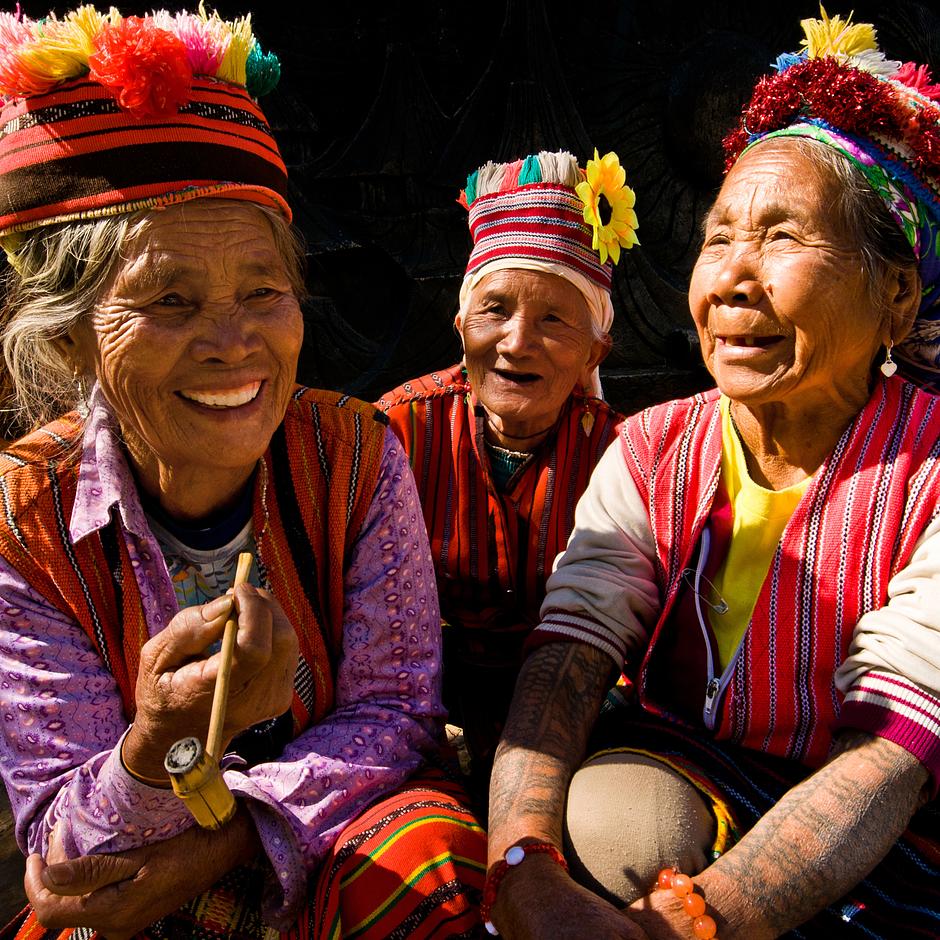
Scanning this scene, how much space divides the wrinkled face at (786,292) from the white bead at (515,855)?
103 centimetres

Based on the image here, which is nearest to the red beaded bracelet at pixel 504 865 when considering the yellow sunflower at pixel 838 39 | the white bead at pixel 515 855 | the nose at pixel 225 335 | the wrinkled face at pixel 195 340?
the white bead at pixel 515 855

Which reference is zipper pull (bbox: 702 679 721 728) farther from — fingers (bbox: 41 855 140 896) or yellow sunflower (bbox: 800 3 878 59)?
yellow sunflower (bbox: 800 3 878 59)

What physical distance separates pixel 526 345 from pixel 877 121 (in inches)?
47.1

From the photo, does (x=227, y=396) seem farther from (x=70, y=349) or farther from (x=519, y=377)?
(x=519, y=377)

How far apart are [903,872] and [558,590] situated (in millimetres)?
897

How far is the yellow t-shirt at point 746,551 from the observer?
80.2 inches

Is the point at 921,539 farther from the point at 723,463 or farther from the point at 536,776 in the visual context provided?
the point at 536,776

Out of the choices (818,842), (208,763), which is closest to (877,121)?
(818,842)

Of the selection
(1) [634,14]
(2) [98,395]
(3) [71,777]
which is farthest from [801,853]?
(1) [634,14]

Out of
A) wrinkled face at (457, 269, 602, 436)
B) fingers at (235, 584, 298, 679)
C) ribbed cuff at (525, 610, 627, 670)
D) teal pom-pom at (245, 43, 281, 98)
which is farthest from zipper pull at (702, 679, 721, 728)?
teal pom-pom at (245, 43, 281, 98)

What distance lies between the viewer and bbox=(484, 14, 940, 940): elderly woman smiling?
5.62 ft

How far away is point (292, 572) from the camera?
2.01m

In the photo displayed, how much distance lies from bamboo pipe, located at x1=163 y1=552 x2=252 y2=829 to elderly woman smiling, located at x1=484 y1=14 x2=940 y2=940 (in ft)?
1.91

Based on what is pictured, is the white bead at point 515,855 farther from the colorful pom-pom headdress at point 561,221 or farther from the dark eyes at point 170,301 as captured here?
the colorful pom-pom headdress at point 561,221
